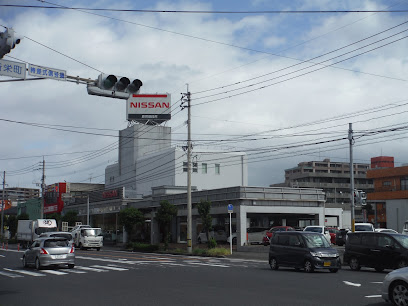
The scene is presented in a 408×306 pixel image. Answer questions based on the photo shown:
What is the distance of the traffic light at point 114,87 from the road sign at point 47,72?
2.81ft


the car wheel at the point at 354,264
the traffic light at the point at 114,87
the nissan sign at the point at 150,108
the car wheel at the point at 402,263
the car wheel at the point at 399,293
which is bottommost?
the car wheel at the point at 354,264

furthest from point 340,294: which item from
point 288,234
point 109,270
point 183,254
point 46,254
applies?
point 183,254

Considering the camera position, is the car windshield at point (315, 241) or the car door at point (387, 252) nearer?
the car door at point (387, 252)

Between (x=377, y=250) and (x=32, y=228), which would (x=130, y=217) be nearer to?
(x=32, y=228)

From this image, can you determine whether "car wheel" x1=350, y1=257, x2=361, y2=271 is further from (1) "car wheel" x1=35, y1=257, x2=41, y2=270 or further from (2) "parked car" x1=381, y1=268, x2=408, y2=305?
(1) "car wheel" x1=35, y1=257, x2=41, y2=270

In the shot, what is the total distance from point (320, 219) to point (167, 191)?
22287 mm

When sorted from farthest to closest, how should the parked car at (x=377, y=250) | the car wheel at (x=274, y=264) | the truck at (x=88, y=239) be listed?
1. the truck at (x=88, y=239)
2. the car wheel at (x=274, y=264)
3. the parked car at (x=377, y=250)

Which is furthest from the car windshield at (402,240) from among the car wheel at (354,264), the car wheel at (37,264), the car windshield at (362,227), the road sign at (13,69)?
the car windshield at (362,227)

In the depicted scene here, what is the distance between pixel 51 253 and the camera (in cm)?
2298

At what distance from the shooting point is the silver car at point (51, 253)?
22.9 metres

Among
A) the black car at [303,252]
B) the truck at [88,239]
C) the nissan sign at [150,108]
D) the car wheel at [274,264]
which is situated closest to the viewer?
the black car at [303,252]

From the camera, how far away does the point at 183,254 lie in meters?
38.3

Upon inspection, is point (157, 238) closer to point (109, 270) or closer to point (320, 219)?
point (320, 219)

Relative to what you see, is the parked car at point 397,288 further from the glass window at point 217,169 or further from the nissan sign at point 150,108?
the nissan sign at point 150,108
